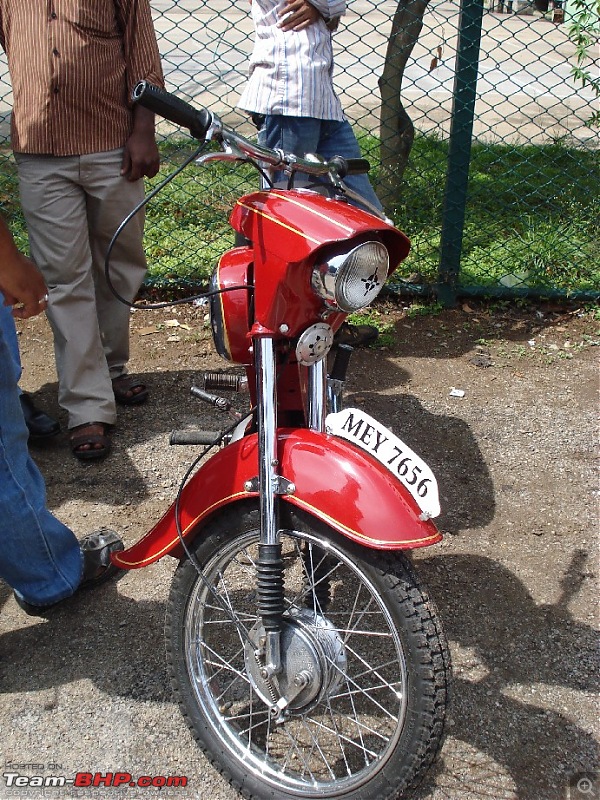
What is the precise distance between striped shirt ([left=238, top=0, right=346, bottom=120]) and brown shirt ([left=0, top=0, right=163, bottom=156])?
402 millimetres

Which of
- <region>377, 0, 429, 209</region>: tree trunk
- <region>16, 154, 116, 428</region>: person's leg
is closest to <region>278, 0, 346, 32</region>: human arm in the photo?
<region>16, 154, 116, 428</region>: person's leg

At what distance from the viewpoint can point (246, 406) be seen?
4012 mm

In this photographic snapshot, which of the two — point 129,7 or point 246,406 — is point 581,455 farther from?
point 129,7

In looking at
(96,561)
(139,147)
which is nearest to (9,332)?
(96,561)

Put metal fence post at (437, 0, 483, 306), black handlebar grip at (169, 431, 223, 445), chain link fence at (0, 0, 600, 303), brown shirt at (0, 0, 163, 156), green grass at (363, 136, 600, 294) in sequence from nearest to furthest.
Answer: black handlebar grip at (169, 431, 223, 445) < brown shirt at (0, 0, 163, 156) < metal fence post at (437, 0, 483, 306) < chain link fence at (0, 0, 600, 303) < green grass at (363, 136, 600, 294)

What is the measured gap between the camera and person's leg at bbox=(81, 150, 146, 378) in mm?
3428

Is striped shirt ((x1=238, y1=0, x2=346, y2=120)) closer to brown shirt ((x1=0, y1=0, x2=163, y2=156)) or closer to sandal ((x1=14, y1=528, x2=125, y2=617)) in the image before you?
brown shirt ((x1=0, y1=0, x2=163, y2=156))

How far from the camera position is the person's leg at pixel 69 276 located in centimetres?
339

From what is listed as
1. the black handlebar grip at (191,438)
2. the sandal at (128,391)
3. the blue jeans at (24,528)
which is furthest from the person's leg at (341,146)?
the blue jeans at (24,528)

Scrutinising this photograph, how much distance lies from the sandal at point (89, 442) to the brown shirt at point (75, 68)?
106 cm

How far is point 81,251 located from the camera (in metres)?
3.51

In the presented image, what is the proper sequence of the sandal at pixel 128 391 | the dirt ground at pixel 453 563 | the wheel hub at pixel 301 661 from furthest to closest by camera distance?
the sandal at pixel 128 391, the dirt ground at pixel 453 563, the wheel hub at pixel 301 661

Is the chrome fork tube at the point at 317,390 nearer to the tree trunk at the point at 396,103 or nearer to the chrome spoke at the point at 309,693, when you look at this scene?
the chrome spoke at the point at 309,693

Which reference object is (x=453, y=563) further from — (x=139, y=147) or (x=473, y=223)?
(x=473, y=223)
